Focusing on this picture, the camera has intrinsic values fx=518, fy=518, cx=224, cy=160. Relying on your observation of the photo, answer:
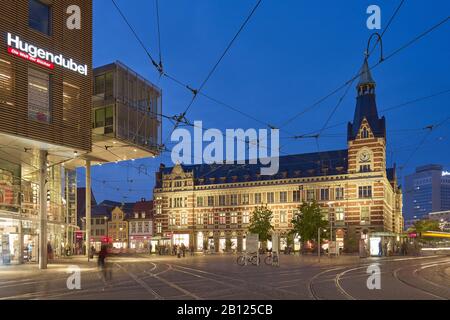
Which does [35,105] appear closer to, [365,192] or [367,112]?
[365,192]

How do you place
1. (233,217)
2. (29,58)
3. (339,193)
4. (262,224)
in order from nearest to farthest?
(29,58) → (262,224) → (339,193) → (233,217)

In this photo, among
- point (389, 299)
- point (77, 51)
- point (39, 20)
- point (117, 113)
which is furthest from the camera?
point (117, 113)

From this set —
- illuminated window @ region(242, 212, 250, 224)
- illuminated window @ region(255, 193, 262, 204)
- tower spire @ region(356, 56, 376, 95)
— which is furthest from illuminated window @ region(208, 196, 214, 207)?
tower spire @ region(356, 56, 376, 95)

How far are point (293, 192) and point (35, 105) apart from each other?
62114 mm

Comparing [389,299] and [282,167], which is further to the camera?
[282,167]

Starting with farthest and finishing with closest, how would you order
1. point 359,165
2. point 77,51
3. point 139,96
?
point 359,165, point 139,96, point 77,51

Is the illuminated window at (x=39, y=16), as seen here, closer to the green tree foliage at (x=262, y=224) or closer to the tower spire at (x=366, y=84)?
the green tree foliage at (x=262, y=224)

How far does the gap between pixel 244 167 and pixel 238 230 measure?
12.1 metres

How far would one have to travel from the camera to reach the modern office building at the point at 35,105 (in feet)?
101

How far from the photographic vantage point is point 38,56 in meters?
32.3

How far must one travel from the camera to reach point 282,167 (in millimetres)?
93500

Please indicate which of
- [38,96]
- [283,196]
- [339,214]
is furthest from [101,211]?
[38,96]
